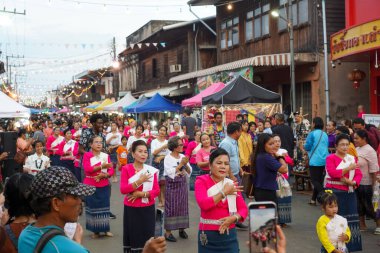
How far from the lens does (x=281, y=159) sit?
7.64 m

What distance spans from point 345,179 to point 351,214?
51 centimetres

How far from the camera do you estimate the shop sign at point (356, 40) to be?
13.3 meters

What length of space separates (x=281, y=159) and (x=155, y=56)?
28.9 m

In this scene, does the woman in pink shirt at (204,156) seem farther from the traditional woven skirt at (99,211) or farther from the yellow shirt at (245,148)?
the traditional woven skirt at (99,211)

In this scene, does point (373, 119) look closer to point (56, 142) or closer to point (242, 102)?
point (242, 102)

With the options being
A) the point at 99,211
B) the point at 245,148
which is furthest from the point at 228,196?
the point at 245,148

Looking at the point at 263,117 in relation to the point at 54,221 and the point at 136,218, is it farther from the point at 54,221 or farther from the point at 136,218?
the point at 54,221

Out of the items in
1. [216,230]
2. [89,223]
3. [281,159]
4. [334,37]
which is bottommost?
[89,223]

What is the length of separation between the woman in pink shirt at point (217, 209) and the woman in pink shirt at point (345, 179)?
8.53ft

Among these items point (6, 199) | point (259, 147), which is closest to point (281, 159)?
point (259, 147)

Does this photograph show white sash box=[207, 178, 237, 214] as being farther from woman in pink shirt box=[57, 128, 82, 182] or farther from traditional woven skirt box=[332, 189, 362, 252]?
woman in pink shirt box=[57, 128, 82, 182]

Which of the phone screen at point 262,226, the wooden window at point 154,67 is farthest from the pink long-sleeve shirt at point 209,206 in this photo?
the wooden window at point 154,67

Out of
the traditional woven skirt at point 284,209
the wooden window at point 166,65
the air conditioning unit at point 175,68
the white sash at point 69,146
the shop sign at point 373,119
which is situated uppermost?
the wooden window at point 166,65

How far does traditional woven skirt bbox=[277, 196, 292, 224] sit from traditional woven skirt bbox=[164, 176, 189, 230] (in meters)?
1.70
